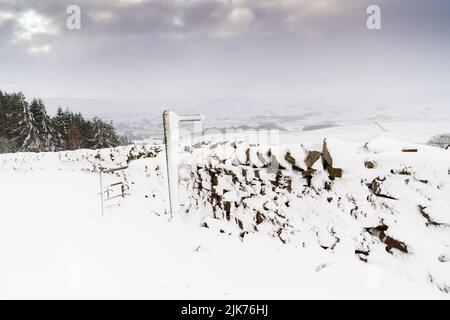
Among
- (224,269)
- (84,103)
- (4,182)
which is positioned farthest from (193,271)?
(84,103)

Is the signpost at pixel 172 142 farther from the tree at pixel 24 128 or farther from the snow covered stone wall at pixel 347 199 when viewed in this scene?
the tree at pixel 24 128

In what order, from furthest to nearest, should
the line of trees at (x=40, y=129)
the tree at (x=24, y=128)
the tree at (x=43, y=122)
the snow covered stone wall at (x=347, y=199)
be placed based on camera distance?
the tree at (x=43, y=122) < the line of trees at (x=40, y=129) < the tree at (x=24, y=128) < the snow covered stone wall at (x=347, y=199)

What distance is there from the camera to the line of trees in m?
34.2

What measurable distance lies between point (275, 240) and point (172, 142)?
8.47ft

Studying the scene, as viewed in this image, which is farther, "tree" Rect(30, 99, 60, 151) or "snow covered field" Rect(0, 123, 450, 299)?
"tree" Rect(30, 99, 60, 151)

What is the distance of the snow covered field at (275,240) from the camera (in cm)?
312

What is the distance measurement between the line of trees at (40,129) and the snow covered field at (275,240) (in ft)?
116

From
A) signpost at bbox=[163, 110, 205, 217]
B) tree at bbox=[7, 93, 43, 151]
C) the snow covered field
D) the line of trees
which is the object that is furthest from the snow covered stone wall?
tree at bbox=[7, 93, 43, 151]

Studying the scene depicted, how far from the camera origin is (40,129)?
36562 mm

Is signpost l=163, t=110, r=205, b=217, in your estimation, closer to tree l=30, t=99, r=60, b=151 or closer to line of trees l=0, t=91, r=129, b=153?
line of trees l=0, t=91, r=129, b=153

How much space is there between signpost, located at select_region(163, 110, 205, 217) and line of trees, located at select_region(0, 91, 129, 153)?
115 feet

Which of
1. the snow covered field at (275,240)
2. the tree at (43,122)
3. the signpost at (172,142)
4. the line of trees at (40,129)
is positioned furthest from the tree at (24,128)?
the signpost at (172,142)
